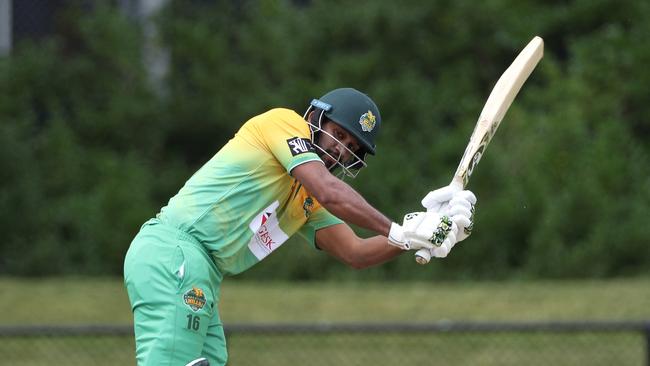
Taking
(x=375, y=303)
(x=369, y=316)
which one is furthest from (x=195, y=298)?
(x=375, y=303)

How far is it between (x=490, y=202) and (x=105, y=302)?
12.5 feet

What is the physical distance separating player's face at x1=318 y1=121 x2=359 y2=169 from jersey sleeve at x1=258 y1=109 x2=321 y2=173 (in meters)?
0.07

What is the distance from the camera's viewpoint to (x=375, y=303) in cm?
965

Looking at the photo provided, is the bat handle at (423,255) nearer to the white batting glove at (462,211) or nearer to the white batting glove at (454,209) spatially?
the white batting glove at (454,209)

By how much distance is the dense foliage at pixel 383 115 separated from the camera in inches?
451

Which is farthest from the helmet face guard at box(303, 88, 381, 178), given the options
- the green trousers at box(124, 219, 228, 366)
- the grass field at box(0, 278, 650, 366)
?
the grass field at box(0, 278, 650, 366)

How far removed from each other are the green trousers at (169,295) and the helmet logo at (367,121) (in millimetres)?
802

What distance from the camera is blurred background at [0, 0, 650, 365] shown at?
10.1 m

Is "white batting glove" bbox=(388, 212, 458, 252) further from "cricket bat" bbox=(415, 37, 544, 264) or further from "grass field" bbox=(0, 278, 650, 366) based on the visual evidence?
"grass field" bbox=(0, 278, 650, 366)

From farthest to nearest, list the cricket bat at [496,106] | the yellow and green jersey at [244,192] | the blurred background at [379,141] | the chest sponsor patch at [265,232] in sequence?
the blurred background at [379,141], the cricket bat at [496,106], the chest sponsor patch at [265,232], the yellow and green jersey at [244,192]

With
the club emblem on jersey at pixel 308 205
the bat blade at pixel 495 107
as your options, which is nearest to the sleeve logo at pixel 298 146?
the club emblem on jersey at pixel 308 205

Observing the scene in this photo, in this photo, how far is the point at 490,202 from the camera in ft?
38.4

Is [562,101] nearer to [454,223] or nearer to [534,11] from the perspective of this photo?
[534,11]

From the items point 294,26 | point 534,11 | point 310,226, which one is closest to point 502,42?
Result: point 534,11
